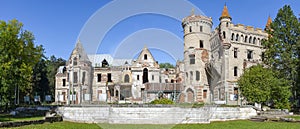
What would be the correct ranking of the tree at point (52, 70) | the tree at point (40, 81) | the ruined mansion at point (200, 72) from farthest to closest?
the tree at point (52, 70), the tree at point (40, 81), the ruined mansion at point (200, 72)

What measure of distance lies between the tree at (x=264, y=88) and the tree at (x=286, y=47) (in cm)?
274

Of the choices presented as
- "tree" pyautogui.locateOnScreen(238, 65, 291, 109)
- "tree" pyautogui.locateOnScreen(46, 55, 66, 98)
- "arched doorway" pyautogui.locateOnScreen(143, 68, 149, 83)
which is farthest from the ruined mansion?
"tree" pyautogui.locateOnScreen(46, 55, 66, 98)

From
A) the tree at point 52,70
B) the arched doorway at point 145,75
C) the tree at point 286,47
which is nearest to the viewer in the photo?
the tree at point 286,47

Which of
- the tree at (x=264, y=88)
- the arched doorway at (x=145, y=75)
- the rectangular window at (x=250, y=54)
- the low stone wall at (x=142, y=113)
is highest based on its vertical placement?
the rectangular window at (x=250, y=54)

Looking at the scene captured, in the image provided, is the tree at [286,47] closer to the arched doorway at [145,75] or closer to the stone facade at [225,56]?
the stone facade at [225,56]

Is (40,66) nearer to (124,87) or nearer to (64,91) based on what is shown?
(64,91)

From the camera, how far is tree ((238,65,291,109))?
1262 inches

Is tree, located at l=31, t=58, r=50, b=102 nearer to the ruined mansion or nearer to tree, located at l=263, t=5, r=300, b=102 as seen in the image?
the ruined mansion

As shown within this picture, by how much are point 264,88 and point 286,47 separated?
7757 millimetres

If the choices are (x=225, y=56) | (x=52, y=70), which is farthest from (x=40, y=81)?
(x=225, y=56)

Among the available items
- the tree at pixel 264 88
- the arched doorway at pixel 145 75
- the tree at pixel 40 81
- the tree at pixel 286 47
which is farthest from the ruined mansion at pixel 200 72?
the tree at pixel 40 81

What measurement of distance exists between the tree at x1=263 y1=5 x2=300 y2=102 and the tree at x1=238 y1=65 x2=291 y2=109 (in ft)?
8.98

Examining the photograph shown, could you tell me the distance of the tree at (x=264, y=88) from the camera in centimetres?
3206

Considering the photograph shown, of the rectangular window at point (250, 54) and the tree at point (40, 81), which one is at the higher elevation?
the rectangular window at point (250, 54)
